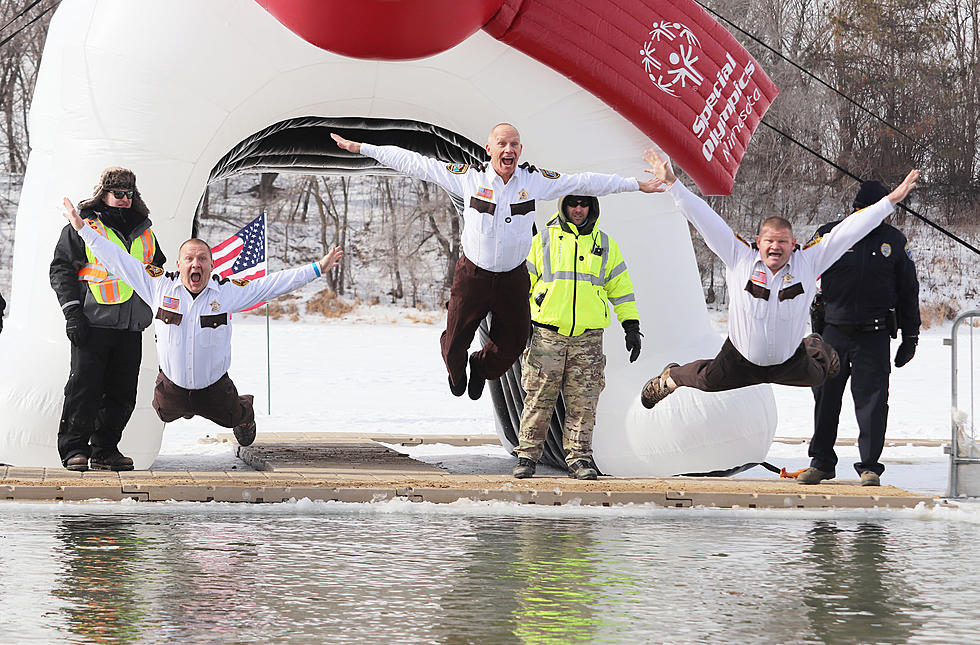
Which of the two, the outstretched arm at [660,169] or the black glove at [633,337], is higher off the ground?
the outstretched arm at [660,169]

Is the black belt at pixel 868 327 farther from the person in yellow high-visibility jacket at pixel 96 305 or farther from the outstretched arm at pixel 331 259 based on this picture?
the person in yellow high-visibility jacket at pixel 96 305

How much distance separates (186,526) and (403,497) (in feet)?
3.61

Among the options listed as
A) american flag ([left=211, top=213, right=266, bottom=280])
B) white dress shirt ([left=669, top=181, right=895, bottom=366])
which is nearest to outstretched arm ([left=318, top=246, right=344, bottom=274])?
white dress shirt ([left=669, top=181, right=895, bottom=366])

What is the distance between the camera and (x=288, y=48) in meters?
7.23

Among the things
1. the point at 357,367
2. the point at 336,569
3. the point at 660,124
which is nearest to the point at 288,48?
the point at 660,124

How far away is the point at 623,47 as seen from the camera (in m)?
7.55

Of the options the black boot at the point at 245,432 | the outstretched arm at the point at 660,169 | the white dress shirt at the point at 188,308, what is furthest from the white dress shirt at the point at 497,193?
the black boot at the point at 245,432

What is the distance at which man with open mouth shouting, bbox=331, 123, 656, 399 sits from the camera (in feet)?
21.6

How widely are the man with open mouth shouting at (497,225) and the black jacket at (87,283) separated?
1223 mm

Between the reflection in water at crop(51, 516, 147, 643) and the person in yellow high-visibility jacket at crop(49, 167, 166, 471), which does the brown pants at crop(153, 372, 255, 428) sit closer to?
the person in yellow high-visibility jacket at crop(49, 167, 166, 471)

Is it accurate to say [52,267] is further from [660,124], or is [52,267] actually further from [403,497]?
[660,124]

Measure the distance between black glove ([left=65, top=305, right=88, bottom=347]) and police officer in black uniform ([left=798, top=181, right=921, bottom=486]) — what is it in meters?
3.60

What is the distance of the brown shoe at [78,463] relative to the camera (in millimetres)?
6770

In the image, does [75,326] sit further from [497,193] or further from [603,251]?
[603,251]
